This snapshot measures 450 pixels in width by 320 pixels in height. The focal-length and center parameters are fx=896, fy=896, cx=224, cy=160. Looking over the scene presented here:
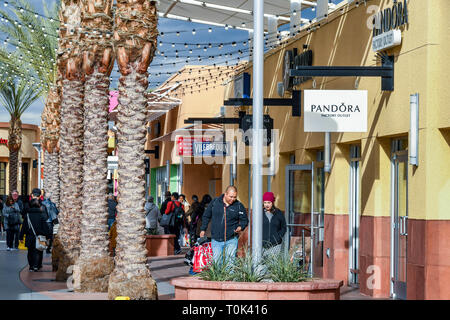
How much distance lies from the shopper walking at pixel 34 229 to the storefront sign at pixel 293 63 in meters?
6.49

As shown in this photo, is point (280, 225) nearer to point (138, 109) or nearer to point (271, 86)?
point (138, 109)

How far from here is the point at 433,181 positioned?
13070 millimetres

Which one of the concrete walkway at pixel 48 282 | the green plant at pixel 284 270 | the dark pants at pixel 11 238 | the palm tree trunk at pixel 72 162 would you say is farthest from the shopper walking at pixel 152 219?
the green plant at pixel 284 270

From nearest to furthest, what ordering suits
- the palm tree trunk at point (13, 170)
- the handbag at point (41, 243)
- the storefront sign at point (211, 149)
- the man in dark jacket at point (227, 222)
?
the man in dark jacket at point (227, 222)
the handbag at point (41, 243)
the storefront sign at point (211, 149)
the palm tree trunk at point (13, 170)

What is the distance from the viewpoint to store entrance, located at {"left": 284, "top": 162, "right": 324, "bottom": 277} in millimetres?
18391

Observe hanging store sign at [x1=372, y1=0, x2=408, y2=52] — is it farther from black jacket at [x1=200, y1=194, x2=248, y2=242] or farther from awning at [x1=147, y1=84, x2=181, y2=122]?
awning at [x1=147, y1=84, x2=181, y2=122]

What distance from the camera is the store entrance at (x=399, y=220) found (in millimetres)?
14586

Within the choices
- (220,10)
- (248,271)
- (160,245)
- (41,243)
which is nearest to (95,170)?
(41,243)

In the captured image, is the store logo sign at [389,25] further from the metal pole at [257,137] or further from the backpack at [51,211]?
the backpack at [51,211]

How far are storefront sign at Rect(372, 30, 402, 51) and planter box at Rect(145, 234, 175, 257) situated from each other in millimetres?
12241

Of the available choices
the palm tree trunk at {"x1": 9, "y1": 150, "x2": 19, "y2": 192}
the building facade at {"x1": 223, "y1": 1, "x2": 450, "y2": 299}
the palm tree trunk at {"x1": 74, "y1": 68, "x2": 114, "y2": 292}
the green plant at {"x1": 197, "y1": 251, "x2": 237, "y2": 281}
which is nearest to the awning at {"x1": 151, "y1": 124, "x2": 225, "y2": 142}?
the building facade at {"x1": 223, "y1": 1, "x2": 450, "y2": 299}

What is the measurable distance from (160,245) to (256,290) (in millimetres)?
15207

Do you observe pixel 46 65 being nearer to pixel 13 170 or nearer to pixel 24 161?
pixel 13 170

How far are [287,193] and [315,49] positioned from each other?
3.18m
